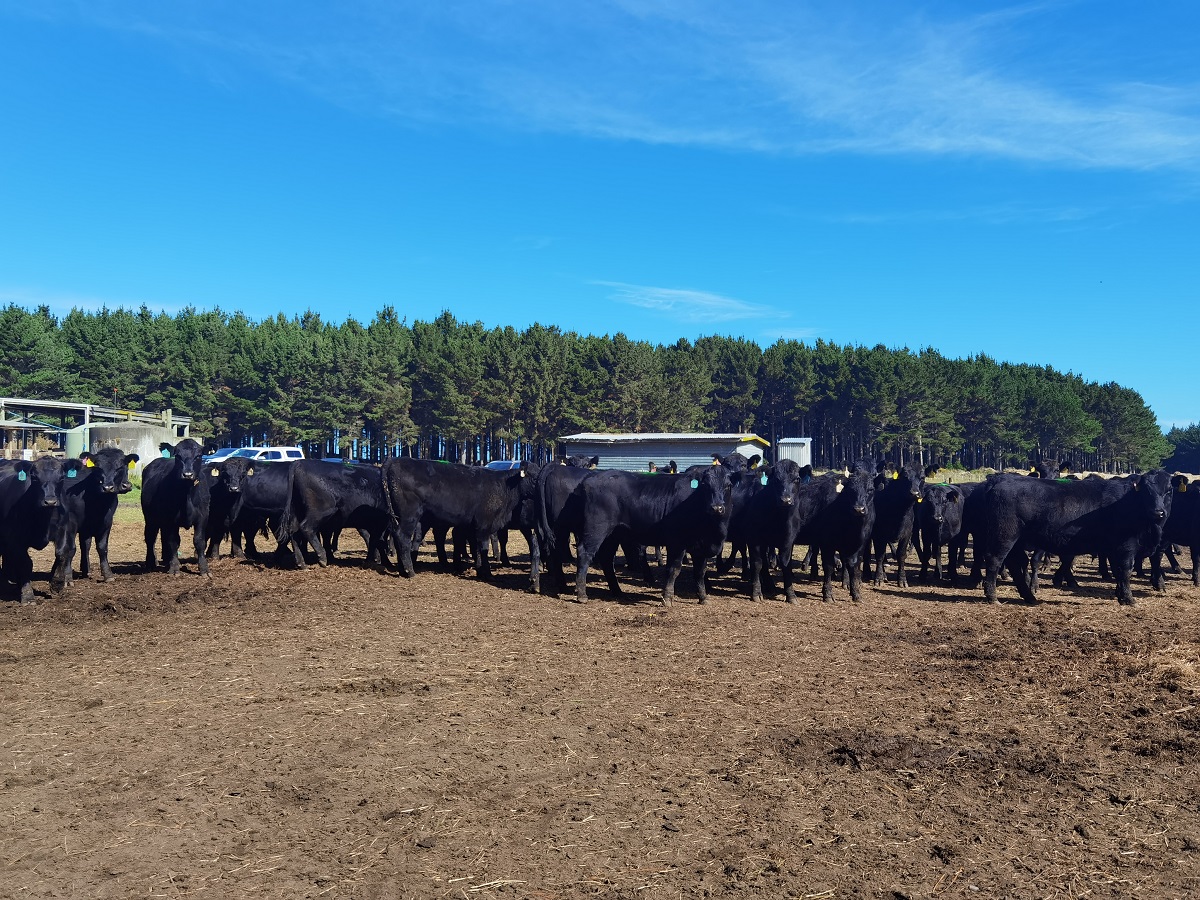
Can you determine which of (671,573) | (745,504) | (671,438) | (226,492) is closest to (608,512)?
(671,573)

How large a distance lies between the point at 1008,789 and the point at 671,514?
8.85 meters

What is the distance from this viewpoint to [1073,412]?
337 ft

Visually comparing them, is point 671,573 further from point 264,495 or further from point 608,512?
point 264,495

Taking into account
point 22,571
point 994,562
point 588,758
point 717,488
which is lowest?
point 588,758

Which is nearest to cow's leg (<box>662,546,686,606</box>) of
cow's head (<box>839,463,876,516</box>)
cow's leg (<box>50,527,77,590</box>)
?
cow's head (<box>839,463,876,516</box>)

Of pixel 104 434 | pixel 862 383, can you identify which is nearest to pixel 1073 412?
pixel 862 383

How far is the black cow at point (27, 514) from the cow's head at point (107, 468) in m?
0.93

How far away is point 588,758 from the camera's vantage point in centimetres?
676

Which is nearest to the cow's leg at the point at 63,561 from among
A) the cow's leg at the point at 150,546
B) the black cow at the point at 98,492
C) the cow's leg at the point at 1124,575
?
the black cow at the point at 98,492

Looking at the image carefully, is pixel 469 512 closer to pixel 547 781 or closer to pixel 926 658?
pixel 926 658

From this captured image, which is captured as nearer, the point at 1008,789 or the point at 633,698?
the point at 1008,789

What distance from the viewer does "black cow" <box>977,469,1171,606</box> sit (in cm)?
1472

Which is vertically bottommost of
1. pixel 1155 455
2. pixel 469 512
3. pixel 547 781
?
pixel 547 781

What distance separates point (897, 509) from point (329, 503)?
419 inches
